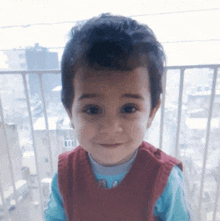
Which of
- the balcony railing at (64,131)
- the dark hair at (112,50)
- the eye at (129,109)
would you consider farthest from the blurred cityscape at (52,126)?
the eye at (129,109)

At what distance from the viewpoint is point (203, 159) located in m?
1.06

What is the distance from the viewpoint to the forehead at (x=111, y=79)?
1.53 feet

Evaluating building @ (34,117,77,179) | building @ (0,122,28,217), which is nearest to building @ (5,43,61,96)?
building @ (34,117,77,179)

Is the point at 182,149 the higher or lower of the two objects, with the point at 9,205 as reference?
higher

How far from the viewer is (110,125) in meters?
0.48

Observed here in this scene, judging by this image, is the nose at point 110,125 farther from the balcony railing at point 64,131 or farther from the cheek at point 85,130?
the balcony railing at point 64,131

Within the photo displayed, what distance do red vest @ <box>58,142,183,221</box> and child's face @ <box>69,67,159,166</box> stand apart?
0.11 m

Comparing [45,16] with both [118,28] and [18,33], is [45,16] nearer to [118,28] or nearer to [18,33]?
[18,33]

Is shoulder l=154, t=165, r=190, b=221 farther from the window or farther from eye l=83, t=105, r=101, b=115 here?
the window

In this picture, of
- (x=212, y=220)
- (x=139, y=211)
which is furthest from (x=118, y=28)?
(x=212, y=220)

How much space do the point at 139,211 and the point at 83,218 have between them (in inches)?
7.3

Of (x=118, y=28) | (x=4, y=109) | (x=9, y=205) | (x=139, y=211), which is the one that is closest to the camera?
(x=118, y=28)

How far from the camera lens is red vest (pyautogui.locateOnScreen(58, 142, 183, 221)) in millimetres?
581

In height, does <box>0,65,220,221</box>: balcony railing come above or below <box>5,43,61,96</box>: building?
below
